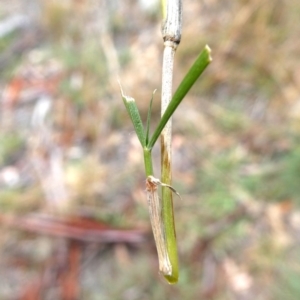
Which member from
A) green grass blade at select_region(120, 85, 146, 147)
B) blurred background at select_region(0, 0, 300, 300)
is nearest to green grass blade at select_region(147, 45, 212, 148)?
green grass blade at select_region(120, 85, 146, 147)

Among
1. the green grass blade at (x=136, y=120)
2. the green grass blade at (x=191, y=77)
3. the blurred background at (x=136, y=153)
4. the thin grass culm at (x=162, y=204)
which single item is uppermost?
the green grass blade at (x=191, y=77)

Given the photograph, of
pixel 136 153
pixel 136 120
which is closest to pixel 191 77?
pixel 136 120

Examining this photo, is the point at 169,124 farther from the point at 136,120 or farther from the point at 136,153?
the point at 136,153

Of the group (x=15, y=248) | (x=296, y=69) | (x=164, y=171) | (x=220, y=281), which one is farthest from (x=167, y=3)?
(x=296, y=69)

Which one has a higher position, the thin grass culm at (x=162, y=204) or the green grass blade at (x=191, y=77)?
the green grass blade at (x=191, y=77)

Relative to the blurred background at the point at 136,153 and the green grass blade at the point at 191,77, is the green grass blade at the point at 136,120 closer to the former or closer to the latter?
the green grass blade at the point at 191,77

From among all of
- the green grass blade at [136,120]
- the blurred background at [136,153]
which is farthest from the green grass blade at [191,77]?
the blurred background at [136,153]

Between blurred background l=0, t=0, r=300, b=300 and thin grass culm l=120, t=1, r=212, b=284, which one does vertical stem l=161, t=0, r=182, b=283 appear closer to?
thin grass culm l=120, t=1, r=212, b=284
